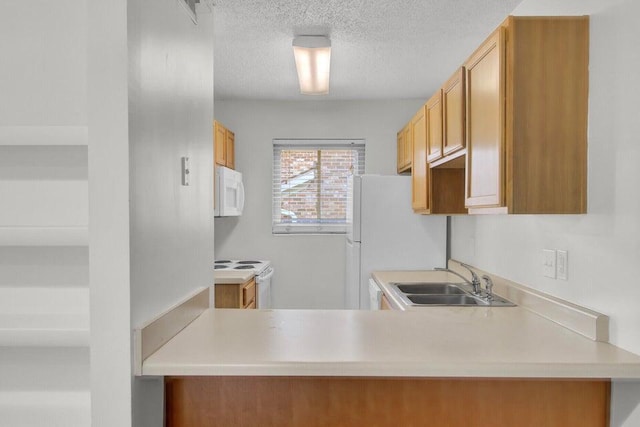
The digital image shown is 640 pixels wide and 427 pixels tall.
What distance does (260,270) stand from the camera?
3.55 m

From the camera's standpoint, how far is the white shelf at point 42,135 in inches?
44.9

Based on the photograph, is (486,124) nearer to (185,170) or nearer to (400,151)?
(185,170)

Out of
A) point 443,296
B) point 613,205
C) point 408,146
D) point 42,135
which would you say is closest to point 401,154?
point 408,146

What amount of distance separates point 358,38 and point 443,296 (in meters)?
1.65

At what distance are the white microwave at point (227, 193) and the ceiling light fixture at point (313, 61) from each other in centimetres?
90

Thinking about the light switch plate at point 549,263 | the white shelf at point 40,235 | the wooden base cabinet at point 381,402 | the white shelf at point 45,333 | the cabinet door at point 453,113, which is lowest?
the wooden base cabinet at point 381,402

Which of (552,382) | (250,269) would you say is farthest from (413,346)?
(250,269)

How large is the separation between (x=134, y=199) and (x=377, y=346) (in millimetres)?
801

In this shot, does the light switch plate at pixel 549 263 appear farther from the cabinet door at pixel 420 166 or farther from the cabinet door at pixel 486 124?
the cabinet door at pixel 420 166

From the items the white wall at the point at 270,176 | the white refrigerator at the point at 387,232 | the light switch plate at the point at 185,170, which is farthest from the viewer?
the white wall at the point at 270,176

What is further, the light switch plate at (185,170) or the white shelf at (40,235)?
the light switch plate at (185,170)

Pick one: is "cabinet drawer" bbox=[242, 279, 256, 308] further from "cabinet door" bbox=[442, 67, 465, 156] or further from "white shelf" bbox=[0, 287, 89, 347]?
"white shelf" bbox=[0, 287, 89, 347]

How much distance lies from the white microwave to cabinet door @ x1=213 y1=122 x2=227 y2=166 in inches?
5.8

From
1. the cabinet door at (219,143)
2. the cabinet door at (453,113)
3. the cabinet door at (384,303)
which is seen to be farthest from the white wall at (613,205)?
the cabinet door at (219,143)
